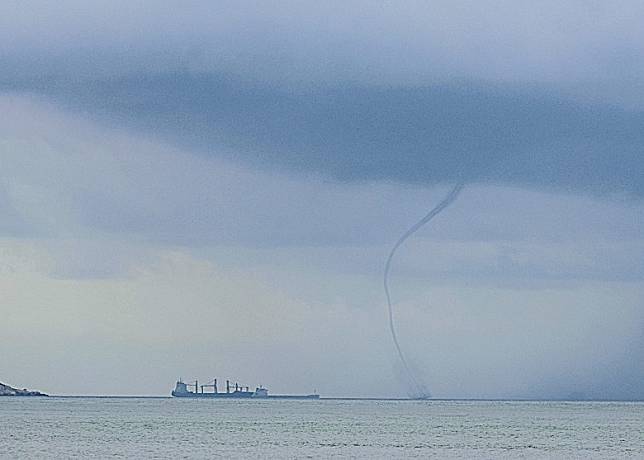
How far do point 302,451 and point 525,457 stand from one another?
23.9 metres

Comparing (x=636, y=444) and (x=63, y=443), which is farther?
(x=636, y=444)

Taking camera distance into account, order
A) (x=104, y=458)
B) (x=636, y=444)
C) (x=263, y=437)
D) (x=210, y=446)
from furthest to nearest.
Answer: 1. (x=263, y=437)
2. (x=636, y=444)
3. (x=210, y=446)
4. (x=104, y=458)

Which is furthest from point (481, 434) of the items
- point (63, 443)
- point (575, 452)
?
point (63, 443)

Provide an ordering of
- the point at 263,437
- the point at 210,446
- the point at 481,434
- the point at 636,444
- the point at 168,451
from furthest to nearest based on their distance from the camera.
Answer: the point at 481,434
the point at 263,437
the point at 636,444
the point at 210,446
the point at 168,451

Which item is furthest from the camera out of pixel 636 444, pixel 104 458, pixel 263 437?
pixel 263 437

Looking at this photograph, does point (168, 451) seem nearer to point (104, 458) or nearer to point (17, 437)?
point (104, 458)

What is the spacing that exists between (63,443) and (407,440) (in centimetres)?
4274

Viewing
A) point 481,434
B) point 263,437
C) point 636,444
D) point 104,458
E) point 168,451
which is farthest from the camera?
point 481,434

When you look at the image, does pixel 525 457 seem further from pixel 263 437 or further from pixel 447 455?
pixel 263 437

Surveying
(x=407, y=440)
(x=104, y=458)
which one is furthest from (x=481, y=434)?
(x=104, y=458)

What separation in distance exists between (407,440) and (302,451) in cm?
2978

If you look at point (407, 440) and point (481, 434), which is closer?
point (407, 440)

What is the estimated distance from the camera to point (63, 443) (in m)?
161

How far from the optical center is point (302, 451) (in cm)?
14725
